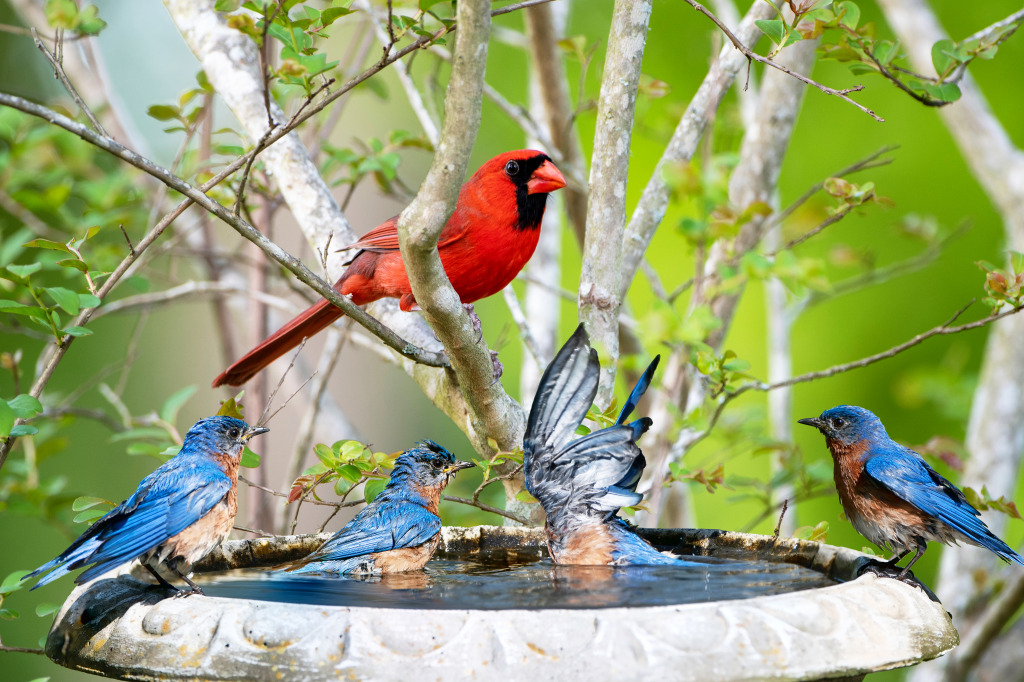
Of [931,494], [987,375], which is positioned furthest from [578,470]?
[987,375]

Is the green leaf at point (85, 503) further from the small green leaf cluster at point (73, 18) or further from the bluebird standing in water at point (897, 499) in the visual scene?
the bluebird standing in water at point (897, 499)

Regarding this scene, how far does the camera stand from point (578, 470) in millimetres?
2123

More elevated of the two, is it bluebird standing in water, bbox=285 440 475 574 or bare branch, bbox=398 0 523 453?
bare branch, bbox=398 0 523 453

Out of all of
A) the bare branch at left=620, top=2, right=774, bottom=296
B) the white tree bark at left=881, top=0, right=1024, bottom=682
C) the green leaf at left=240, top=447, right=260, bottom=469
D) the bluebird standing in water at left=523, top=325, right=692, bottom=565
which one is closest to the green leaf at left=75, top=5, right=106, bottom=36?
the green leaf at left=240, top=447, right=260, bottom=469

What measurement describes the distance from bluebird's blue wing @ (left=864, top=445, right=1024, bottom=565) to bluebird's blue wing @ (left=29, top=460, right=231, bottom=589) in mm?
1626

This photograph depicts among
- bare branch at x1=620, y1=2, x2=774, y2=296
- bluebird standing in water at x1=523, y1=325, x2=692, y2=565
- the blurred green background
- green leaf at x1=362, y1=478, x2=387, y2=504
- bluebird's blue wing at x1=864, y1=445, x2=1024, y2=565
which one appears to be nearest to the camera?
bluebird standing in water at x1=523, y1=325, x2=692, y2=565

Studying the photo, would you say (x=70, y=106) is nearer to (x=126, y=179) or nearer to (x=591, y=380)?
(x=126, y=179)

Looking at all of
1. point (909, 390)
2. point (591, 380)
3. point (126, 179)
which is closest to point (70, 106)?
point (126, 179)

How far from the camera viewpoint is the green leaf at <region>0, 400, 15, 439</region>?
85.2 inches

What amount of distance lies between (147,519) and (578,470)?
911 mm

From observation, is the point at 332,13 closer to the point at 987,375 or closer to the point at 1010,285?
the point at 1010,285

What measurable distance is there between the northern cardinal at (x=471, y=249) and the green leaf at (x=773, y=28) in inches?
44.7

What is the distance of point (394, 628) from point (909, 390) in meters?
4.50

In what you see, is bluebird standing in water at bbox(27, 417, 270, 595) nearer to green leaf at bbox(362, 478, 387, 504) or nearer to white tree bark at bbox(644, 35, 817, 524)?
green leaf at bbox(362, 478, 387, 504)
